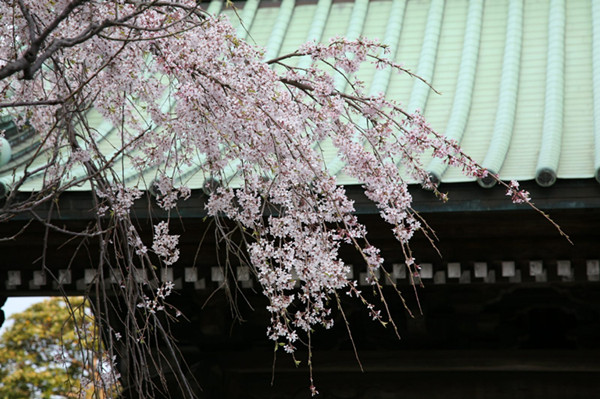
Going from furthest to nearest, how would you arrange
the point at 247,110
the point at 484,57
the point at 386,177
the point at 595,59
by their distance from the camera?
the point at 484,57, the point at 595,59, the point at 386,177, the point at 247,110

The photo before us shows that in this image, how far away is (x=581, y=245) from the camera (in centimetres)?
412

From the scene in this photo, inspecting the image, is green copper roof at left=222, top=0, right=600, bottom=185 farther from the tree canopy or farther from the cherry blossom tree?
the tree canopy

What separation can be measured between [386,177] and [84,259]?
219 cm

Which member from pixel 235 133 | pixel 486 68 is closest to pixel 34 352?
pixel 486 68

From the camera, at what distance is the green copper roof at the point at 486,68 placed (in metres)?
4.36

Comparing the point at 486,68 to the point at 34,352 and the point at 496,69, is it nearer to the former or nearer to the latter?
the point at 496,69

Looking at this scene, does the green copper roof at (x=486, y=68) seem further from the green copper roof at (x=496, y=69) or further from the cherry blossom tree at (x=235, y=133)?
the cherry blossom tree at (x=235, y=133)

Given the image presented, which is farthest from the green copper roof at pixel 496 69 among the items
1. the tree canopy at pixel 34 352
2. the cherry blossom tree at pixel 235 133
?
the tree canopy at pixel 34 352

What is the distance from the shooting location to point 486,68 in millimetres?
5594

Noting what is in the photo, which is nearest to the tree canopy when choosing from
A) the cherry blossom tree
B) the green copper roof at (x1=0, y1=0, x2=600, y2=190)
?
the green copper roof at (x1=0, y1=0, x2=600, y2=190)

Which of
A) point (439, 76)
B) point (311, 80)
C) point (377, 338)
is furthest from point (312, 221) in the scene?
point (439, 76)

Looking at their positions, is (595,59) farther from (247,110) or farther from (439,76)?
(247,110)

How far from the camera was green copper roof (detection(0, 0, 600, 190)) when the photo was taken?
14.3 feet

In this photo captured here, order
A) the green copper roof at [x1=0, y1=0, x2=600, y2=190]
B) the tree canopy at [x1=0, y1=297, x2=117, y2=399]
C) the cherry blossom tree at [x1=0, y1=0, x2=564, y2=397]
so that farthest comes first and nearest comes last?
the tree canopy at [x1=0, y1=297, x2=117, y2=399] → the green copper roof at [x1=0, y1=0, x2=600, y2=190] → the cherry blossom tree at [x1=0, y1=0, x2=564, y2=397]
